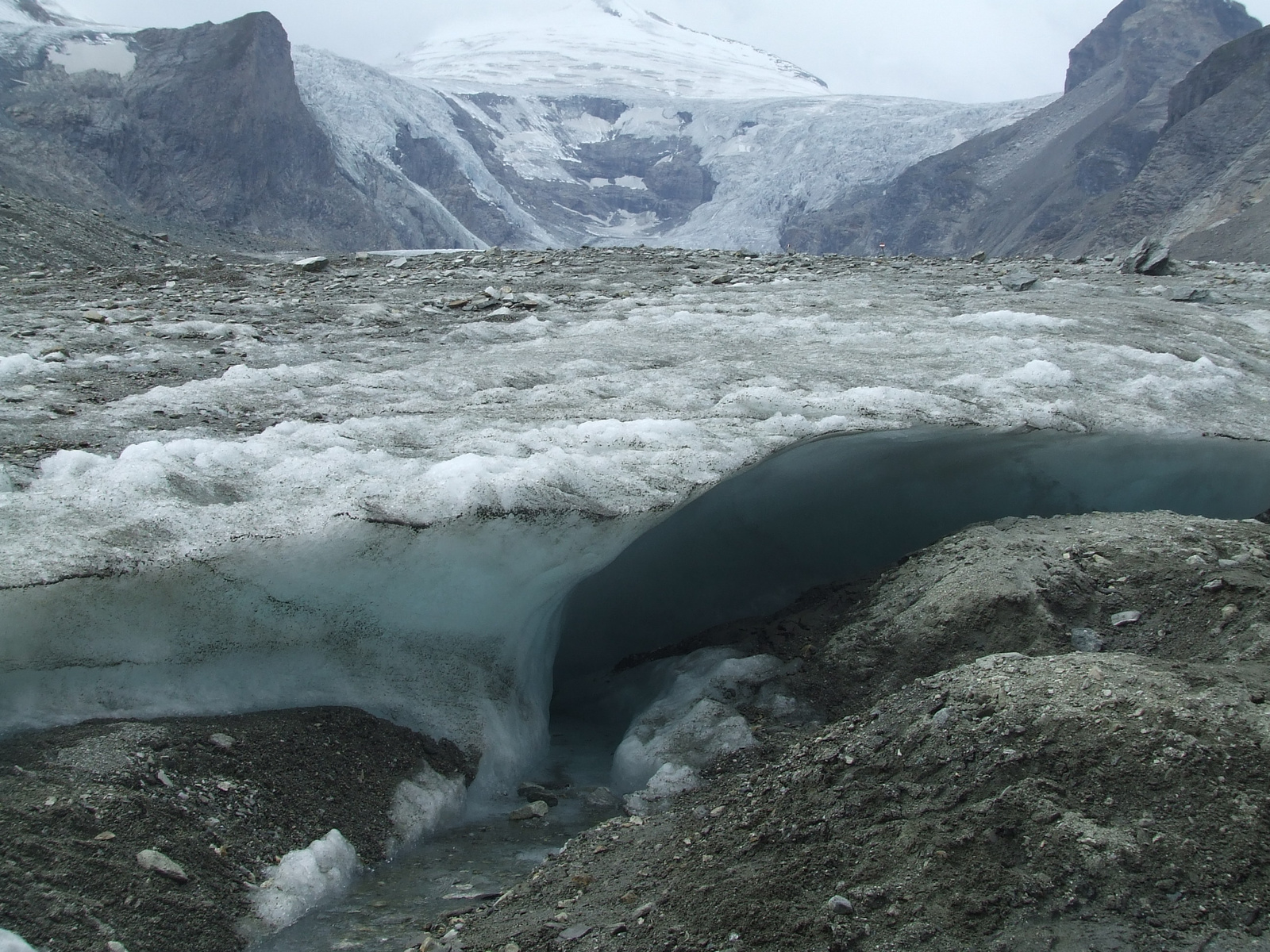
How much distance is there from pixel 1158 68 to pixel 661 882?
59.8 meters

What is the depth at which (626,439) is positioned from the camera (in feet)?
12.8

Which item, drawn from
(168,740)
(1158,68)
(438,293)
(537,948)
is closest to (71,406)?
(168,740)

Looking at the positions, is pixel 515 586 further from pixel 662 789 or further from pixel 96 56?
pixel 96 56

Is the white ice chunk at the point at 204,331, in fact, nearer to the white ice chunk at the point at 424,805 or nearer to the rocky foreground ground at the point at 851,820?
the rocky foreground ground at the point at 851,820

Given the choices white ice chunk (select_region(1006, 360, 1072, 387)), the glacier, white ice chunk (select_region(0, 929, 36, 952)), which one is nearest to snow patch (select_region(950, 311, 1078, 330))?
white ice chunk (select_region(1006, 360, 1072, 387))

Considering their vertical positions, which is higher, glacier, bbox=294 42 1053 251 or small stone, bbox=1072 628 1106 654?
glacier, bbox=294 42 1053 251

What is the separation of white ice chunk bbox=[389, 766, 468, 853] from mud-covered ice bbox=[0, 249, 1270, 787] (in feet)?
0.64

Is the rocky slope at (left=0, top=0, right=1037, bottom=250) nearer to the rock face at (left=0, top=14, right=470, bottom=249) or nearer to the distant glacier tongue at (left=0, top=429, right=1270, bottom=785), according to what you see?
the rock face at (left=0, top=14, right=470, bottom=249)

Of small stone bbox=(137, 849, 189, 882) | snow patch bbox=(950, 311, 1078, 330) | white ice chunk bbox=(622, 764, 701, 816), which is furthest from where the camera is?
snow patch bbox=(950, 311, 1078, 330)

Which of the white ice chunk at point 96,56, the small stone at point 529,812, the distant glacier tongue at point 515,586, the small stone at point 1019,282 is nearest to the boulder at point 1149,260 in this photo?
the small stone at point 1019,282

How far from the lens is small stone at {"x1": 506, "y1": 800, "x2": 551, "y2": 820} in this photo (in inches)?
120

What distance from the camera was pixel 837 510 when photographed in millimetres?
4371

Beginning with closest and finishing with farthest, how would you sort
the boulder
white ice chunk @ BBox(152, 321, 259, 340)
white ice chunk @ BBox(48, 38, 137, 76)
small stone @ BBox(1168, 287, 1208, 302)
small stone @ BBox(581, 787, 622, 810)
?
small stone @ BBox(581, 787, 622, 810) < white ice chunk @ BBox(152, 321, 259, 340) < small stone @ BBox(1168, 287, 1208, 302) < the boulder < white ice chunk @ BBox(48, 38, 137, 76)

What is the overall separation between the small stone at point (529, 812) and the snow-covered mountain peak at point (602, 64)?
60335mm
